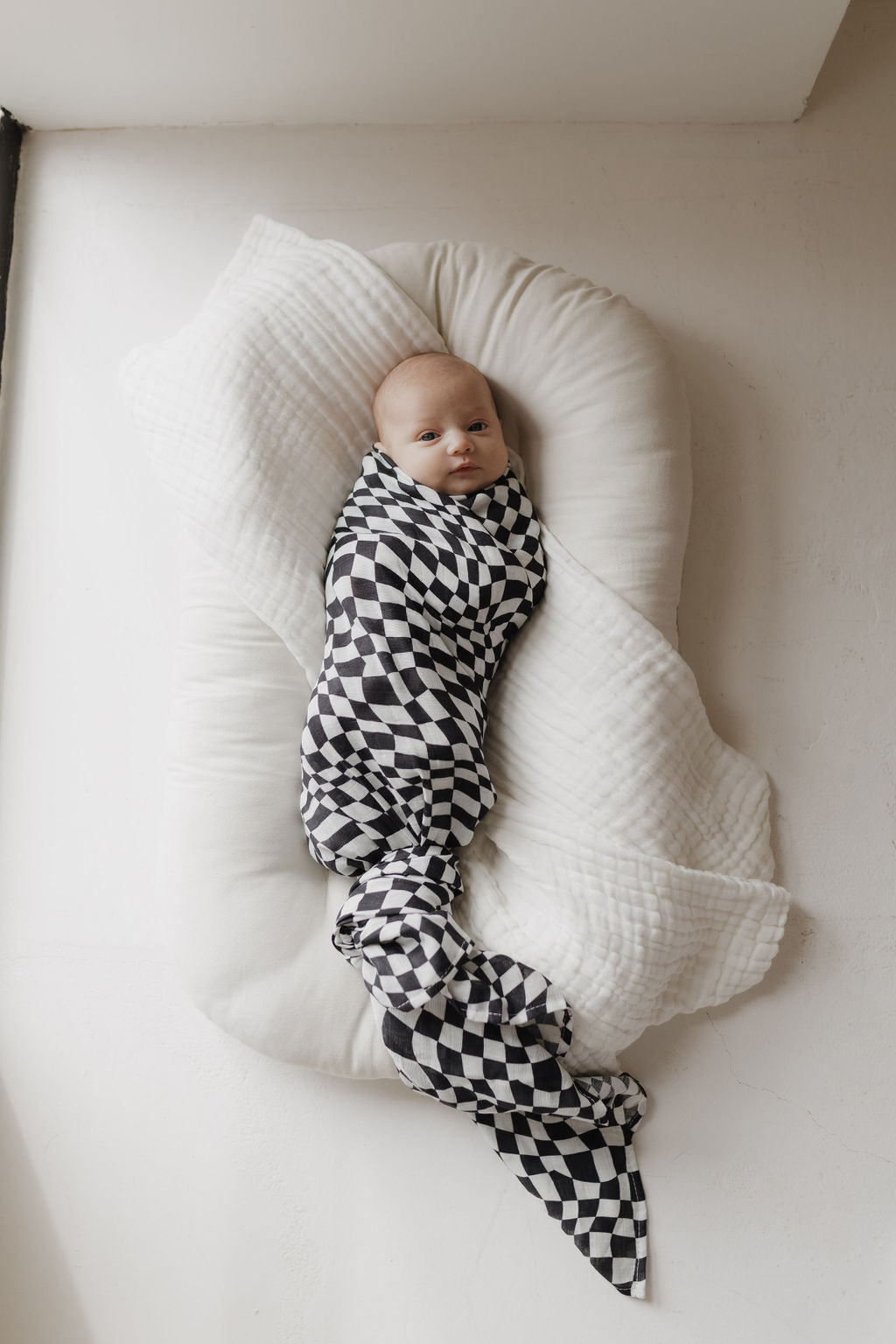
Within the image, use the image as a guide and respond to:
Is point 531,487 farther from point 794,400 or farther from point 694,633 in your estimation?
point 794,400

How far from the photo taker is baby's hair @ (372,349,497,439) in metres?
1.38

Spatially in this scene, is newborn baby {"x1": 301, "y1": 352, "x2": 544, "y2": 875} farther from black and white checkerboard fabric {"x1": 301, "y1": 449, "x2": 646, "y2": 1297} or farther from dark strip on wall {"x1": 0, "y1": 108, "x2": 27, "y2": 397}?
dark strip on wall {"x1": 0, "y1": 108, "x2": 27, "y2": 397}

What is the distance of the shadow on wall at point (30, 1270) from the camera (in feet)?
4.40

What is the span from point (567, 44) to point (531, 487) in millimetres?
676

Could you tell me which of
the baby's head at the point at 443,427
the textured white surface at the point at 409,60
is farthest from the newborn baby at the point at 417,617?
the textured white surface at the point at 409,60

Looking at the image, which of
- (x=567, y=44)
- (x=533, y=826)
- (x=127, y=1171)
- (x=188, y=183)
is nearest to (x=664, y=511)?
(x=533, y=826)

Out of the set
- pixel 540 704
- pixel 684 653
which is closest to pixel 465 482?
pixel 540 704

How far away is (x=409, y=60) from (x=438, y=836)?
3.86ft

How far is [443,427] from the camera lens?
4.43 feet

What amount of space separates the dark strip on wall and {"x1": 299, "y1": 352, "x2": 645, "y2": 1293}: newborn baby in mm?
730

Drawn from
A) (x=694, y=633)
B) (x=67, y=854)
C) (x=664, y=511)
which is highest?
(x=664, y=511)

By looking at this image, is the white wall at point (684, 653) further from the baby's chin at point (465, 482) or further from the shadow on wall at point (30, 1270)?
the baby's chin at point (465, 482)

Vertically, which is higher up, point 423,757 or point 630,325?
point 630,325

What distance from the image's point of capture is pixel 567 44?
1.50 meters
